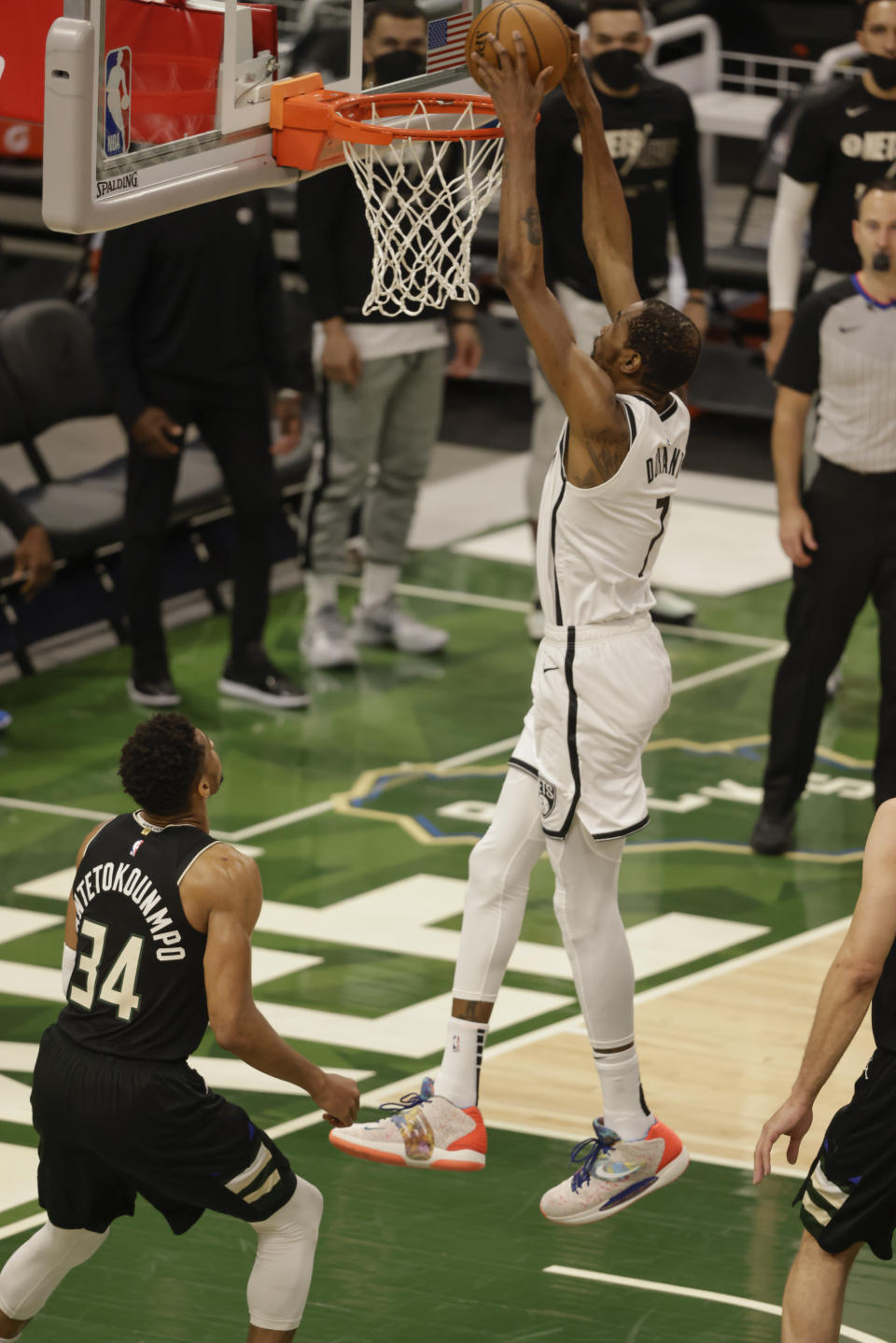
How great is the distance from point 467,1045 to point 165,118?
86.6 inches

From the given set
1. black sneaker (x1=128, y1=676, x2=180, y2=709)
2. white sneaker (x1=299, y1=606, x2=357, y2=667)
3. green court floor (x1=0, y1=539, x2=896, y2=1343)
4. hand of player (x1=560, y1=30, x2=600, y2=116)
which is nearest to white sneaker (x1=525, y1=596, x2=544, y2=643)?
green court floor (x1=0, y1=539, x2=896, y2=1343)

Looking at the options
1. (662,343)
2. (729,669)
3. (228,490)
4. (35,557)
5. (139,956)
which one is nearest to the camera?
(139,956)

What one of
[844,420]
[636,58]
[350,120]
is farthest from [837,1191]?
[636,58]

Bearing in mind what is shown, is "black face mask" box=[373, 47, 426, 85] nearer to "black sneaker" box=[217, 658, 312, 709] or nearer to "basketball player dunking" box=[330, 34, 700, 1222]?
"basketball player dunking" box=[330, 34, 700, 1222]

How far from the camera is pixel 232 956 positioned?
4.52m

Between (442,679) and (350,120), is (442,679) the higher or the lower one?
the lower one

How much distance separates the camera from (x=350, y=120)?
5.69 metres

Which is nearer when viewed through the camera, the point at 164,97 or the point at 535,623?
the point at 164,97

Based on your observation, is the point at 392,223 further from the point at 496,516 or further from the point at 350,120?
the point at 496,516

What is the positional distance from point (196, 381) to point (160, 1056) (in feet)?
16.1

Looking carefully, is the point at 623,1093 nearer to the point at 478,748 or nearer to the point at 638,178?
the point at 478,748

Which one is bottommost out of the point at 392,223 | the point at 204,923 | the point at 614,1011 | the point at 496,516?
the point at 496,516

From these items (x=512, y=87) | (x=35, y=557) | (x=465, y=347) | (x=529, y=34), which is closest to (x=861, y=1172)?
(x=512, y=87)

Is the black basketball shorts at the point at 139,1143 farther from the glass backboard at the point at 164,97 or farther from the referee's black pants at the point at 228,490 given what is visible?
the referee's black pants at the point at 228,490
